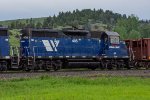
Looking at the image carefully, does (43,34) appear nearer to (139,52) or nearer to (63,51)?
(63,51)

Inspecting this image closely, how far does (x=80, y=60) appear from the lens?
45.0m

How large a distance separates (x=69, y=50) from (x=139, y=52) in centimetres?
1184

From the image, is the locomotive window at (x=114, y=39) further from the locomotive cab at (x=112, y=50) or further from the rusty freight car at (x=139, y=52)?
the rusty freight car at (x=139, y=52)

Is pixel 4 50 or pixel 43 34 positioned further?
pixel 43 34

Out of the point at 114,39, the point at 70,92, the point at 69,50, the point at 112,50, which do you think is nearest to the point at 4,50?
the point at 69,50


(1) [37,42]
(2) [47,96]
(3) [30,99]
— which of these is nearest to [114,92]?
(2) [47,96]

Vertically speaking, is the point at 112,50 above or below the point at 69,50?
below

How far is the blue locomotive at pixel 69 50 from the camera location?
137 ft

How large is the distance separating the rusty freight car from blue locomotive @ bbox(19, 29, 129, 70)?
5.62 ft

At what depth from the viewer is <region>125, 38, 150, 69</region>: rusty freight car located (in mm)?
50938

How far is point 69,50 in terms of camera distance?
44562 millimetres

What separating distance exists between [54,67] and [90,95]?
24.1m

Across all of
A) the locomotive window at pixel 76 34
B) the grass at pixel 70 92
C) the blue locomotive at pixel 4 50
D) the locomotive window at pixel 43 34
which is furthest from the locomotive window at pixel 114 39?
the grass at pixel 70 92

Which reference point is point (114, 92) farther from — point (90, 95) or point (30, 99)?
point (30, 99)
